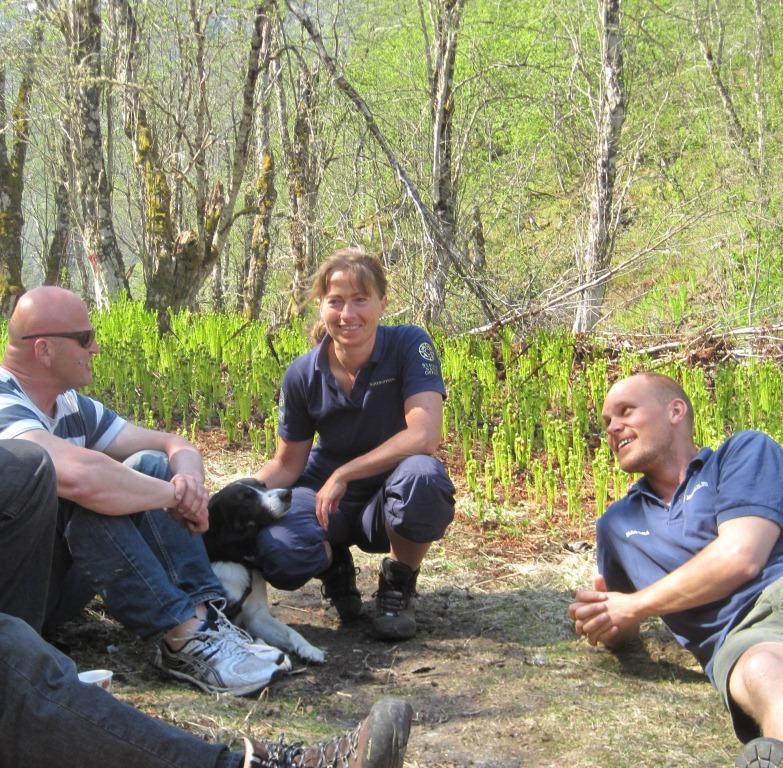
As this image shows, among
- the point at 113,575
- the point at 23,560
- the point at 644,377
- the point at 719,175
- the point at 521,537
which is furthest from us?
the point at 719,175

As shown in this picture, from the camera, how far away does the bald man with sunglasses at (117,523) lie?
8.31 feet

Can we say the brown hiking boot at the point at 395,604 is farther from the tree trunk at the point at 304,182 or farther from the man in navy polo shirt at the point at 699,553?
the tree trunk at the point at 304,182

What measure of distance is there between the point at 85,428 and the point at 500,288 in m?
5.67

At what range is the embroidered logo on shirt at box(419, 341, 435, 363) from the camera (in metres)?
3.32

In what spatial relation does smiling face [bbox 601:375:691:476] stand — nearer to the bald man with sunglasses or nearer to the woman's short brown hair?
the woman's short brown hair

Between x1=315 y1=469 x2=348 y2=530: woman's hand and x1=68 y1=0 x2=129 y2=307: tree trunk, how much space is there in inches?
325

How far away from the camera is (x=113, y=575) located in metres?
2.55

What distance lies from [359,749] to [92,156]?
998cm

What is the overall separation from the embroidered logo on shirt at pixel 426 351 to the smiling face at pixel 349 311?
0.19m

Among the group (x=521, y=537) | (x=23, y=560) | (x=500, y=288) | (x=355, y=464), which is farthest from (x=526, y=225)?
(x=23, y=560)

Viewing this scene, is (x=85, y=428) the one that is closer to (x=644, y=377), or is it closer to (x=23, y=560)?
(x=23, y=560)

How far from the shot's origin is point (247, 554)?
10.1ft

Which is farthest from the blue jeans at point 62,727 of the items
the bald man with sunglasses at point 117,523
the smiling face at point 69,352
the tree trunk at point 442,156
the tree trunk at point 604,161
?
the tree trunk at point 604,161

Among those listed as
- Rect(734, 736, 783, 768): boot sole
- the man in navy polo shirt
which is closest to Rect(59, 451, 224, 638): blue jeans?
the man in navy polo shirt
